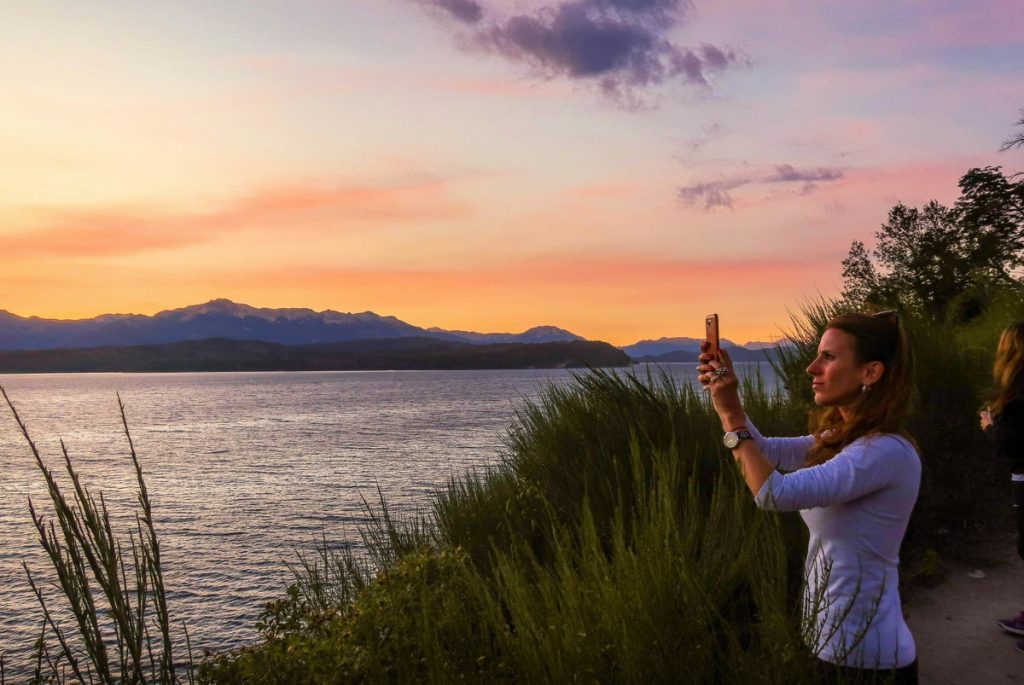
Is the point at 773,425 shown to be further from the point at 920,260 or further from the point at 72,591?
the point at 920,260

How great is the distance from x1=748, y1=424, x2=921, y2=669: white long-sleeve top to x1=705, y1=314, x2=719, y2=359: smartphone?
31 cm

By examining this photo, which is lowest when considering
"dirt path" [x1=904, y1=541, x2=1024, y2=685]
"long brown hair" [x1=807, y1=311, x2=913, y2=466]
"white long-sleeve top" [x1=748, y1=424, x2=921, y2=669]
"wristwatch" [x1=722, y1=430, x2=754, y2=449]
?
"dirt path" [x1=904, y1=541, x2=1024, y2=685]

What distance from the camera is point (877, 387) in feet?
8.84

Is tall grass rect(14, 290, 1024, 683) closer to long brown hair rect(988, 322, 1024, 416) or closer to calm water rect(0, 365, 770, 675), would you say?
calm water rect(0, 365, 770, 675)

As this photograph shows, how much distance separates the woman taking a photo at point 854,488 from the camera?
8.27 ft

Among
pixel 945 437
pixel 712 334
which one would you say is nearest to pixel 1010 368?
pixel 712 334

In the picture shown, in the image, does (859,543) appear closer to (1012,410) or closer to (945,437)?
(1012,410)

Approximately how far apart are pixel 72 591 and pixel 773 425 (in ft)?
25.2

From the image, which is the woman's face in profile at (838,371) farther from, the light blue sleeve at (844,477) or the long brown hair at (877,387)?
the light blue sleeve at (844,477)

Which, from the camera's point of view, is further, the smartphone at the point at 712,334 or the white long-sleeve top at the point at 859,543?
the smartphone at the point at 712,334

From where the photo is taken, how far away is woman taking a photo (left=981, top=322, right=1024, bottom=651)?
5.54m

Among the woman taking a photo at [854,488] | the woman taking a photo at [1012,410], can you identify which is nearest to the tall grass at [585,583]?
the woman taking a photo at [854,488]

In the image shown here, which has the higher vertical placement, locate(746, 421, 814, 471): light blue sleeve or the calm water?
locate(746, 421, 814, 471): light blue sleeve

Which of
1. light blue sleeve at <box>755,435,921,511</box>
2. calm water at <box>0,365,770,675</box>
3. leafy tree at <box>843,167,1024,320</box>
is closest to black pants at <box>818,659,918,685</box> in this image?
light blue sleeve at <box>755,435,921,511</box>
